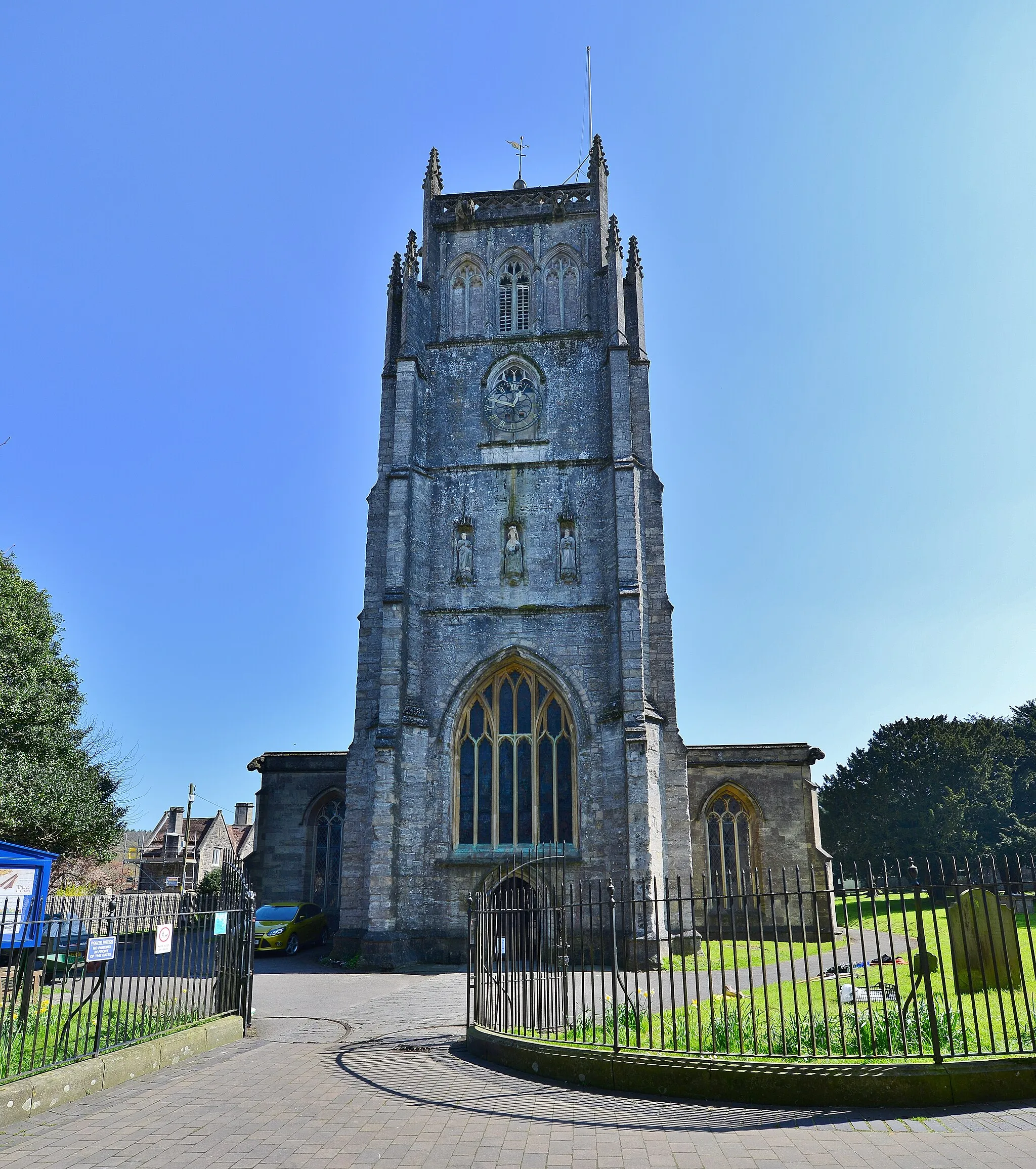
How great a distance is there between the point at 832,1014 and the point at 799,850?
672 inches

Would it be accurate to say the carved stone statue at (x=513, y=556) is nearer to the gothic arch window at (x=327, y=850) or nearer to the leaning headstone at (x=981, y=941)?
the gothic arch window at (x=327, y=850)

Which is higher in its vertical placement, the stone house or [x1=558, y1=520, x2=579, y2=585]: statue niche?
[x1=558, y1=520, x2=579, y2=585]: statue niche

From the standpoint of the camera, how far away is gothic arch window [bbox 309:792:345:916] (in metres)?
26.5

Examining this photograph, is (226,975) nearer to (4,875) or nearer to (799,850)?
(4,875)

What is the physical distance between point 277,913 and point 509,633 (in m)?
9.66

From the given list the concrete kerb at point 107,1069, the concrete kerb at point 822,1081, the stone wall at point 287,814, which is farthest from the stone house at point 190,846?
the concrete kerb at point 822,1081

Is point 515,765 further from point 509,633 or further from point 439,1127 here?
point 439,1127

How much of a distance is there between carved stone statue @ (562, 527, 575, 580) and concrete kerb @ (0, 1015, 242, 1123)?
14.5m

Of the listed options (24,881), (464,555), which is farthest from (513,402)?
(24,881)

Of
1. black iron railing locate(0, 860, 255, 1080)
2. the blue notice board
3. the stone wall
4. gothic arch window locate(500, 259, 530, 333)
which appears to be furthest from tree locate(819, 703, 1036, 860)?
the blue notice board

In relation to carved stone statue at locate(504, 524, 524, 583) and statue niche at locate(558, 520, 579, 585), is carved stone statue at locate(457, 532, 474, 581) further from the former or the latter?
statue niche at locate(558, 520, 579, 585)

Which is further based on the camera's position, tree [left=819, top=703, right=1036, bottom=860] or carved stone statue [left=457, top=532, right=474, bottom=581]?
tree [left=819, top=703, right=1036, bottom=860]

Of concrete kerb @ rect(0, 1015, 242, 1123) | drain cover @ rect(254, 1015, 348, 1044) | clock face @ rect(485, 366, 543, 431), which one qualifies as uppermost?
clock face @ rect(485, 366, 543, 431)

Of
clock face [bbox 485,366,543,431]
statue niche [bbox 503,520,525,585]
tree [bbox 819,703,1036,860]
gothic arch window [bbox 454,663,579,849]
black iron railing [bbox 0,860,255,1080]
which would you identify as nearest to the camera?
black iron railing [bbox 0,860,255,1080]
